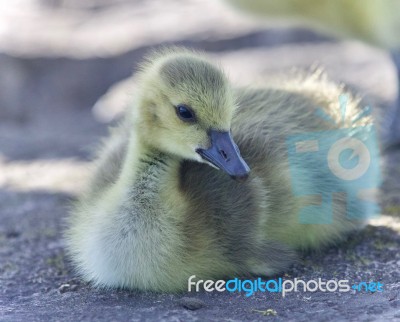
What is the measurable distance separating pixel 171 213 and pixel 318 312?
22.3 inches

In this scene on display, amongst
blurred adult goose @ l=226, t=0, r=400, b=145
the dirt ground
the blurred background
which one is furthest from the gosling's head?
the blurred background

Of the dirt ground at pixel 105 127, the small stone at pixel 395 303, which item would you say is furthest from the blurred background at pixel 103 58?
the small stone at pixel 395 303

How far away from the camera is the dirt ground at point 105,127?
2.36 meters

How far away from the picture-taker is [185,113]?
8.18 feet

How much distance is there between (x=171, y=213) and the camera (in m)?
2.52

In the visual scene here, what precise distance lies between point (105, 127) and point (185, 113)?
2.92 metres

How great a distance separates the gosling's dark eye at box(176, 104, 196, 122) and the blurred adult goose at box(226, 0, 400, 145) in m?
1.86

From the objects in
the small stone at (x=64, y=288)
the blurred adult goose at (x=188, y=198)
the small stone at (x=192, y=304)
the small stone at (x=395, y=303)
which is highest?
the blurred adult goose at (x=188, y=198)

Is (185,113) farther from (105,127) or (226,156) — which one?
(105,127)

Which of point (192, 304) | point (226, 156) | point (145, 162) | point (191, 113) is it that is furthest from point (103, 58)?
point (192, 304)

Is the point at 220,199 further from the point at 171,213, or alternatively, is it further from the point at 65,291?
the point at 65,291

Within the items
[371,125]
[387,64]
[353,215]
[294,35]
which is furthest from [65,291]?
[294,35]

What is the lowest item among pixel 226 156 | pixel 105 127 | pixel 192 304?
pixel 192 304

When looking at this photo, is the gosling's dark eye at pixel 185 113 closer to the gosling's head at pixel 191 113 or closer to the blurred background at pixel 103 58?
the gosling's head at pixel 191 113
